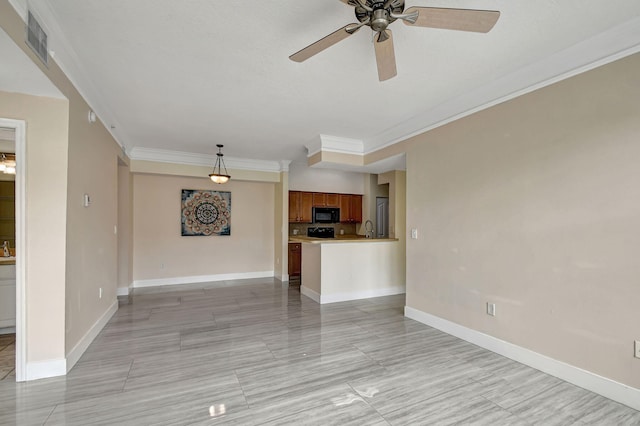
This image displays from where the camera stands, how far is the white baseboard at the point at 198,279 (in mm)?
5785

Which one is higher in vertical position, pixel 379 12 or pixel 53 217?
pixel 379 12

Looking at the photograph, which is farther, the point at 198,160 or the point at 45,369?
the point at 198,160

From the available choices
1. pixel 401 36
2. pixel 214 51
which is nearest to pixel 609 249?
pixel 401 36

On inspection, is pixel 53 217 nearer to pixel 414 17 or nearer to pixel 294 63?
pixel 294 63

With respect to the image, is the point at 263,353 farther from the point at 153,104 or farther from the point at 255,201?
the point at 255,201

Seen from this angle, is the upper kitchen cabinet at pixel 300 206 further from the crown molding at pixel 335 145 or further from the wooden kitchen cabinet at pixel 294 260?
the crown molding at pixel 335 145

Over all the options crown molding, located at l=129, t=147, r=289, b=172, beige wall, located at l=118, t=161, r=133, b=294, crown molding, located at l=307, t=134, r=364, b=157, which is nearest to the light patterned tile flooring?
beige wall, located at l=118, t=161, r=133, b=294

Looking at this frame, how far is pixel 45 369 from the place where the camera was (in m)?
2.39

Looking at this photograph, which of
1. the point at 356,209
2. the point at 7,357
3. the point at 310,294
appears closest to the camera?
the point at 7,357

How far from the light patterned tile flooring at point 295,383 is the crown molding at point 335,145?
2641 mm

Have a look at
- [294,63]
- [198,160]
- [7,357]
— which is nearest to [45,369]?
[7,357]


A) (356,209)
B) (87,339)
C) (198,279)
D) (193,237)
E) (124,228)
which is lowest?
(198,279)

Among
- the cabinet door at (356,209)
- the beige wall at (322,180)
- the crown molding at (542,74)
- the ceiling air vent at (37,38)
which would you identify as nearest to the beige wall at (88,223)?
the ceiling air vent at (37,38)

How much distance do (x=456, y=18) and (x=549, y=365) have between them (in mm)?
2786
